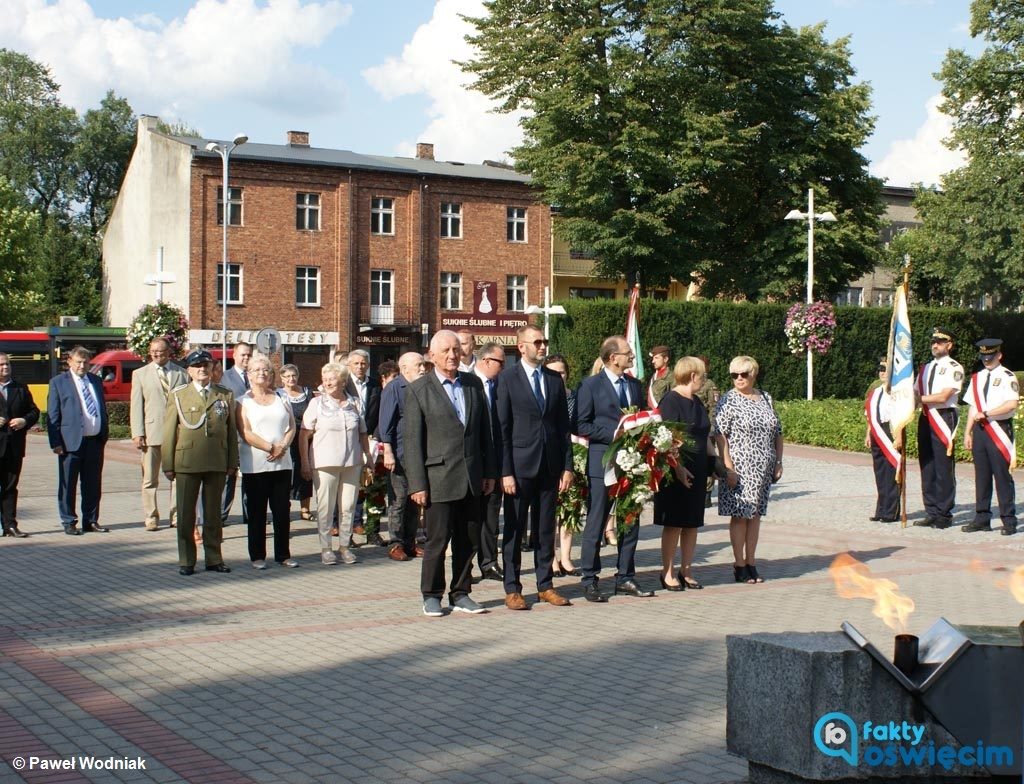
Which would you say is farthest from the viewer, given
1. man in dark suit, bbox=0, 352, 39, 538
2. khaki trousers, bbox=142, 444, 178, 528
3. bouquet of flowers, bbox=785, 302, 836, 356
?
bouquet of flowers, bbox=785, 302, 836, 356

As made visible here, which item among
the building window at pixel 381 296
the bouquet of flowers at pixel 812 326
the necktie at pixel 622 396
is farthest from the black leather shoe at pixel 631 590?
the building window at pixel 381 296

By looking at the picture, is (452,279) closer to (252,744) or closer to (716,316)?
(716,316)

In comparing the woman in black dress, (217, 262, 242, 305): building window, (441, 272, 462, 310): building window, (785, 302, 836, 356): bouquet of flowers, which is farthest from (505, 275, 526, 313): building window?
the woman in black dress

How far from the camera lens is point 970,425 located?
13.7 meters

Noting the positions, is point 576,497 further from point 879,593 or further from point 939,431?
point 879,593

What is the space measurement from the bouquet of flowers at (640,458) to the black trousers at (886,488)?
6.06m

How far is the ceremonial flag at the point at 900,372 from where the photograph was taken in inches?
549

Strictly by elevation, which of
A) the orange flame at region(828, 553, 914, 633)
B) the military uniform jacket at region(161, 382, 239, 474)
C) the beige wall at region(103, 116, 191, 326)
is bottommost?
the orange flame at region(828, 553, 914, 633)

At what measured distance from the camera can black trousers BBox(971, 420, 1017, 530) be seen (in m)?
13.4

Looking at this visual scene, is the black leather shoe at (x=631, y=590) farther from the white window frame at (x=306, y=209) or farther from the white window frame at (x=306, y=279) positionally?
the white window frame at (x=306, y=209)

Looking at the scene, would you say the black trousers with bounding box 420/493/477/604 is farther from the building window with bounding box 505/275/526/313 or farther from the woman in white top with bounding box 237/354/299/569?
the building window with bounding box 505/275/526/313

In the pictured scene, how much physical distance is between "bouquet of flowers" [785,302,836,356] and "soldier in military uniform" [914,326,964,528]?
20643mm

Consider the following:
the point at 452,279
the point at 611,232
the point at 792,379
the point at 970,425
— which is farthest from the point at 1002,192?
the point at 970,425

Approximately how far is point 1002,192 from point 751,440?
37.3 m
